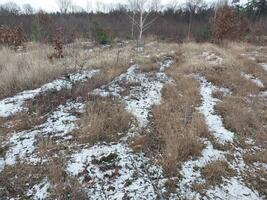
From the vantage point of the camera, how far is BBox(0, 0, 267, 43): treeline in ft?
42.7

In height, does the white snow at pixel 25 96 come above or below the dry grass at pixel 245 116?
above

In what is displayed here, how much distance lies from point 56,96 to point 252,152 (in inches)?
146

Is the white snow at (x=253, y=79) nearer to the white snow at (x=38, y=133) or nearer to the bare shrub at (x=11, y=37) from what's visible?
the white snow at (x=38, y=133)

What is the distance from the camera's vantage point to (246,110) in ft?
15.2

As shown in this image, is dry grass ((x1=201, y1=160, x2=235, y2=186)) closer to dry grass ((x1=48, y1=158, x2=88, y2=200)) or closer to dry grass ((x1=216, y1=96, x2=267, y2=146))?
dry grass ((x1=216, y1=96, x2=267, y2=146))

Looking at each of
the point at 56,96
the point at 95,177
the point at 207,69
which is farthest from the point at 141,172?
the point at 207,69

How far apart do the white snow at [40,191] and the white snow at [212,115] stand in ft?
8.19

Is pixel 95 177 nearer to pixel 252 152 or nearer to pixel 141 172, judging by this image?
pixel 141 172

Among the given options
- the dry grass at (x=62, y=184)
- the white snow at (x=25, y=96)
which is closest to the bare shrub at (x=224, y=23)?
the white snow at (x=25, y=96)

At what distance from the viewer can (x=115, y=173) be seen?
→ 2.89 m

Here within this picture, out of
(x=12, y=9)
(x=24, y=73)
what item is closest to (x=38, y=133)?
(x=24, y=73)

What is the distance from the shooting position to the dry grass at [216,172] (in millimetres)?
2809

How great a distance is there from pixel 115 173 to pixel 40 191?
0.85 m

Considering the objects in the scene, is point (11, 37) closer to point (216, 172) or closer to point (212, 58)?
point (212, 58)
